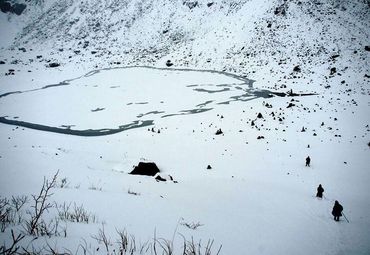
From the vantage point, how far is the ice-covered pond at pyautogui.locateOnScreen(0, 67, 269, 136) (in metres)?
26.6

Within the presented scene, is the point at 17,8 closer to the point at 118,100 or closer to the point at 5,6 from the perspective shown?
the point at 5,6

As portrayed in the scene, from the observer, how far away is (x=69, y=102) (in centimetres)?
3350

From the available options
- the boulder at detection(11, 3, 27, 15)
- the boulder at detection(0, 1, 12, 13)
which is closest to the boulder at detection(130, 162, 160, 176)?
the boulder at detection(11, 3, 27, 15)

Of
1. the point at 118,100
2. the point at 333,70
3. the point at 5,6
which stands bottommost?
the point at 118,100

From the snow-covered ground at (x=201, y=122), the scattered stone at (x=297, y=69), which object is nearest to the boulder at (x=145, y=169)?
the snow-covered ground at (x=201, y=122)

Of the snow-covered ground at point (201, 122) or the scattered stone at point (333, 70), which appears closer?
the snow-covered ground at point (201, 122)

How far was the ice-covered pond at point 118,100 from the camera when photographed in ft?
87.3

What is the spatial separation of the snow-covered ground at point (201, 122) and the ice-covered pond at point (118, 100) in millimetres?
322

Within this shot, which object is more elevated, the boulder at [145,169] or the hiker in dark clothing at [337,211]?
the hiker in dark clothing at [337,211]

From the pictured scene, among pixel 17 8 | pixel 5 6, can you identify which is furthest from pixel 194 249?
pixel 5 6

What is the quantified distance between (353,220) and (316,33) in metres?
47.4

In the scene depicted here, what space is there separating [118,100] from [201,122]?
14103 millimetres

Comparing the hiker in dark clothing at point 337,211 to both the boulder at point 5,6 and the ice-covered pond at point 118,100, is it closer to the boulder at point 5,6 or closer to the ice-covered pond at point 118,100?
the ice-covered pond at point 118,100

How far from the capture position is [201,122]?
25.0 m
